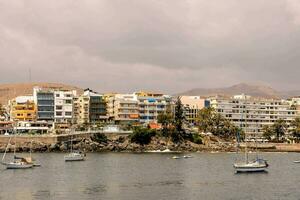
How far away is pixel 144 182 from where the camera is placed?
3184 inches

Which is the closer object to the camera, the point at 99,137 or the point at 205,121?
the point at 99,137

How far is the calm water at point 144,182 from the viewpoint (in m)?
66.9

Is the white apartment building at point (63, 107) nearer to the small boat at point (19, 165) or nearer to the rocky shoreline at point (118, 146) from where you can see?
the rocky shoreline at point (118, 146)

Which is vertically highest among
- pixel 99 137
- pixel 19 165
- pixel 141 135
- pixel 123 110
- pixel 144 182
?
pixel 123 110

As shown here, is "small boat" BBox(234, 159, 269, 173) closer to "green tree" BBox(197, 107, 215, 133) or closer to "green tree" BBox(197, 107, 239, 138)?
"green tree" BBox(197, 107, 239, 138)

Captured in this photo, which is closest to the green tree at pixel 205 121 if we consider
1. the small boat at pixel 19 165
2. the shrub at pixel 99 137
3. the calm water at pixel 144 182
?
the shrub at pixel 99 137

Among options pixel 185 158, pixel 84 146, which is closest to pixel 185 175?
pixel 185 158

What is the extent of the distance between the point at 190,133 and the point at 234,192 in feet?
363

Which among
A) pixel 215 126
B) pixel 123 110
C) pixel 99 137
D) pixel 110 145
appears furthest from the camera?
pixel 123 110

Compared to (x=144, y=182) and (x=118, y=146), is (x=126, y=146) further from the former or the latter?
(x=144, y=182)

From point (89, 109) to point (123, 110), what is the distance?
10871 mm

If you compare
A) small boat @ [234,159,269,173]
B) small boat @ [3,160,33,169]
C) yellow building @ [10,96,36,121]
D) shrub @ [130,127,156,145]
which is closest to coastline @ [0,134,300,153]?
shrub @ [130,127,156,145]

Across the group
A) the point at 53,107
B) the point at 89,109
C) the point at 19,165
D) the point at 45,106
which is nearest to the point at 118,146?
the point at 89,109

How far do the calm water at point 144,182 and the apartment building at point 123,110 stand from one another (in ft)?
267
